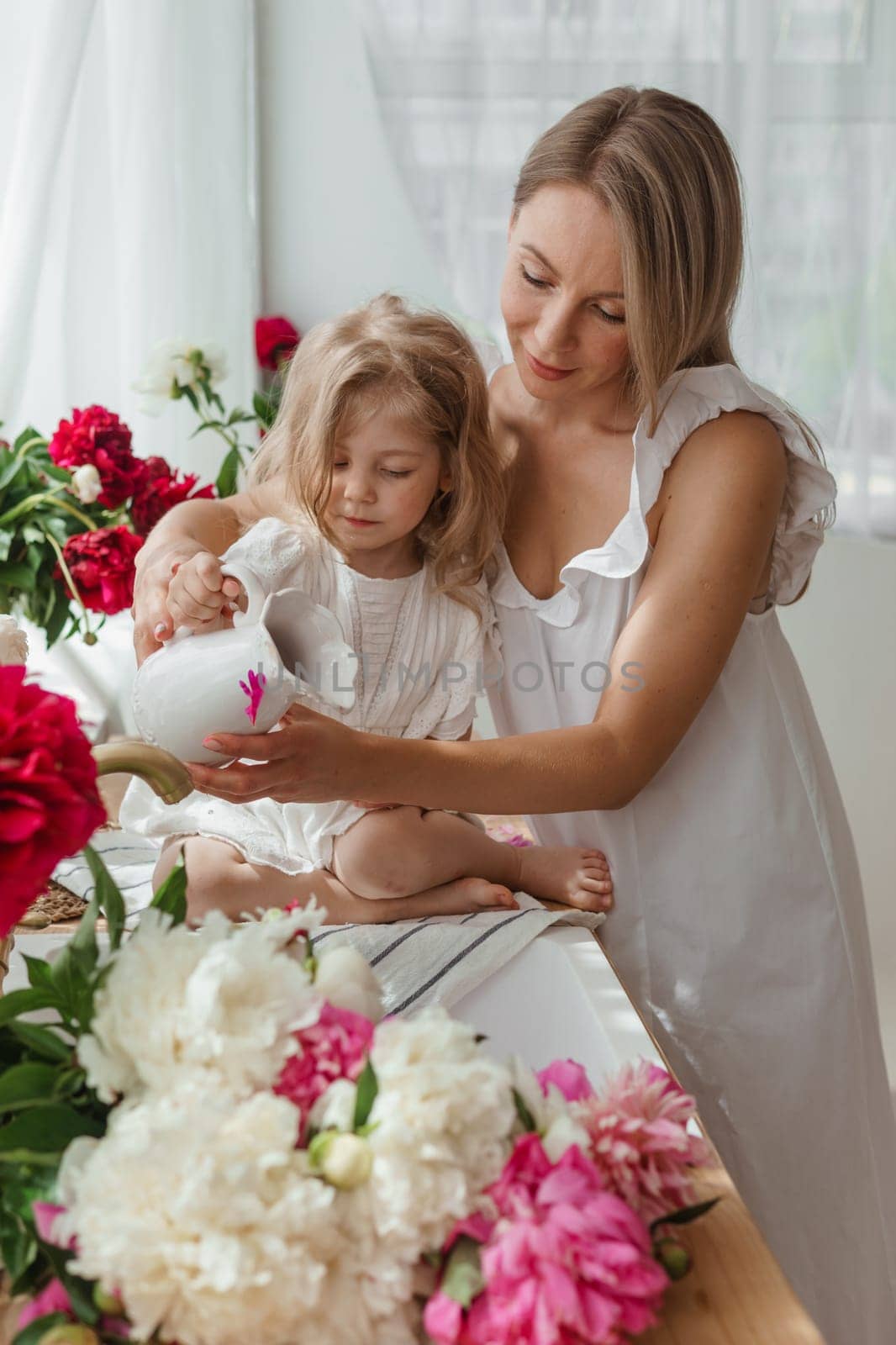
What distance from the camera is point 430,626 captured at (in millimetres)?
1399

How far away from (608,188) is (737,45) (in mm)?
1945

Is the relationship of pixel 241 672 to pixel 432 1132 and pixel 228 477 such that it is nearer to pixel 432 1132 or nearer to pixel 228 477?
pixel 432 1132

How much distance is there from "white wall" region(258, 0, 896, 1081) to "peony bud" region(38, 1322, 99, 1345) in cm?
230

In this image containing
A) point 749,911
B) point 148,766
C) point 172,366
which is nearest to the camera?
point 148,766

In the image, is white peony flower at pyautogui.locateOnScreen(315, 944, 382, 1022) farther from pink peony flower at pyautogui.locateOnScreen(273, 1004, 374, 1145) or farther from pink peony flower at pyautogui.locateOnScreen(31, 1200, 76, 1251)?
pink peony flower at pyautogui.locateOnScreen(31, 1200, 76, 1251)

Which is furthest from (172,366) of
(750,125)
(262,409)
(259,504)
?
(750,125)

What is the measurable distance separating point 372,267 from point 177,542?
1.95 meters

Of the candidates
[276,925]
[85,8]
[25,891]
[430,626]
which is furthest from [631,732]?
[85,8]

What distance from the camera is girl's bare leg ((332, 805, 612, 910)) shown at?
1239 millimetres

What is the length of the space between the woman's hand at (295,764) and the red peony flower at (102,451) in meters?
0.62

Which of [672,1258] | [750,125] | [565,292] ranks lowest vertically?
[672,1258]

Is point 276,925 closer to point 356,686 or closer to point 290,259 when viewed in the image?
point 356,686

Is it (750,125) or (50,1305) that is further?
(750,125)

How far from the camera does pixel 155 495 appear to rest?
Answer: 160 cm
